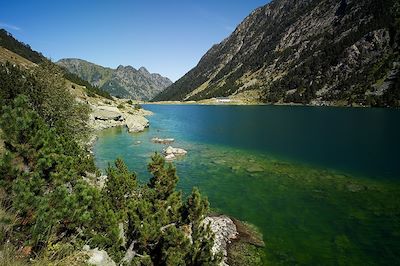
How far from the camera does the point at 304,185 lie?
42062 mm

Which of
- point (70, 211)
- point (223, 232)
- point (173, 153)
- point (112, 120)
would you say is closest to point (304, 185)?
point (223, 232)

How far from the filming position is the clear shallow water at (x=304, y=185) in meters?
26.1

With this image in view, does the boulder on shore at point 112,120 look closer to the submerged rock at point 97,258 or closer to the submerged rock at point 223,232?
the submerged rock at point 223,232

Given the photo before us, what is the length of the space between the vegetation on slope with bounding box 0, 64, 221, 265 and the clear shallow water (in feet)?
29.8

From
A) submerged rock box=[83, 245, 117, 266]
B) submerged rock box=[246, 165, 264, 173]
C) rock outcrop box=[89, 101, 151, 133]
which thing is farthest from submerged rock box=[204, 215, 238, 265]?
rock outcrop box=[89, 101, 151, 133]

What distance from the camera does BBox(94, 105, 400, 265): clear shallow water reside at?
85.6 ft

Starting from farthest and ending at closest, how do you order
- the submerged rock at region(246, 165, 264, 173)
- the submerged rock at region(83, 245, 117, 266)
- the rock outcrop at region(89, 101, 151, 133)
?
1. the rock outcrop at region(89, 101, 151, 133)
2. the submerged rock at region(246, 165, 264, 173)
3. the submerged rock at region(83, 245, 117, 266)

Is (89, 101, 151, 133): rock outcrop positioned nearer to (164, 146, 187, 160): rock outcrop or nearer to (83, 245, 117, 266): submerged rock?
(164, 146, 187, 160): rock outcrop

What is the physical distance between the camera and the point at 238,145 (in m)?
73.7

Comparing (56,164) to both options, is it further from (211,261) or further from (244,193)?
(244,193)

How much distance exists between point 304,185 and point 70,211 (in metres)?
35.2

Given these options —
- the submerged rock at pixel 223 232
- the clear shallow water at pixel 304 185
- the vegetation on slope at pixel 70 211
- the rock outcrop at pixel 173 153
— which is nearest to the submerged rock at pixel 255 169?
the clear shallow water at pixel 304 185

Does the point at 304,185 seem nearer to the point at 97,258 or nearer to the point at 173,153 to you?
the point at 173,153

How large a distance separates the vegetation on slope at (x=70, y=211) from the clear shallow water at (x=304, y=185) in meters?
9.07
